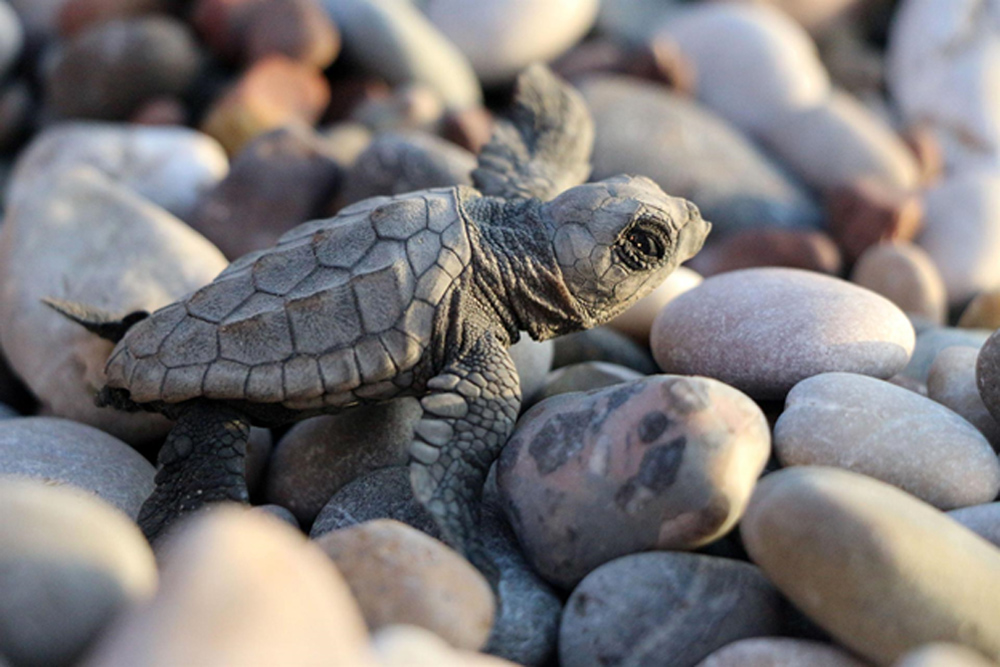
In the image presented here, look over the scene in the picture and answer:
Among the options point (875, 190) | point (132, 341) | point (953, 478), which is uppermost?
point (132, 341)

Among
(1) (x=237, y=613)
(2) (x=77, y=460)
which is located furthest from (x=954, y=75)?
(1) (x=237, y=613)

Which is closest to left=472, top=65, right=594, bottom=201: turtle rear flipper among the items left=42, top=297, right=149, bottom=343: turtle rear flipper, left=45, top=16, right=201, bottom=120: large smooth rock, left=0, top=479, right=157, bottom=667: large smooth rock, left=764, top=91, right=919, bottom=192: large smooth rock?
left=42, top=297, right=149, bottom=343: turtle rear flipper

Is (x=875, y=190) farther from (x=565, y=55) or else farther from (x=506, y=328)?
(x=506, y=328)

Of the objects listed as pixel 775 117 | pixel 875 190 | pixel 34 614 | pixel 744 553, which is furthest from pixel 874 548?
pixel 775 117

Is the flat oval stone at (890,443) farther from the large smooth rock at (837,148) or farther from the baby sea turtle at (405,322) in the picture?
the large smooth rock at (837,148)

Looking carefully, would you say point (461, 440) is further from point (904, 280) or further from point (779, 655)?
point (904, 280)

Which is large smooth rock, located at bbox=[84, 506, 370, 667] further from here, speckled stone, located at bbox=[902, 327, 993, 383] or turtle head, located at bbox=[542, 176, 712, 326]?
speckled stone, located at bbox=[902, 327, 993, 383]
